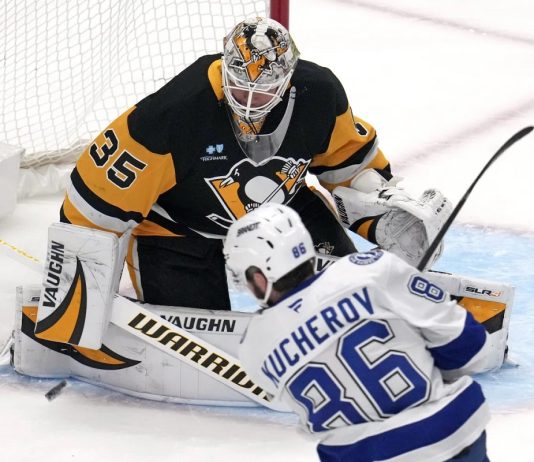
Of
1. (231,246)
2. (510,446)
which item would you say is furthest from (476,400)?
(510,446)

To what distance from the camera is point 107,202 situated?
2811 millimetres

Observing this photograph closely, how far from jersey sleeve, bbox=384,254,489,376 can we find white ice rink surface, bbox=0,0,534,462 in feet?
0.95

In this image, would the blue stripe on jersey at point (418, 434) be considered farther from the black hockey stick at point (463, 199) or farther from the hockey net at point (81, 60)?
the hockey net at point (81, 60)

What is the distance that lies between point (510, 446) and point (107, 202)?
976mm

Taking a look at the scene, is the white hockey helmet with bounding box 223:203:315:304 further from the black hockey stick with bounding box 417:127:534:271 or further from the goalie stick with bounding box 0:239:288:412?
the goalie stick with bounding box 0:239:288:412

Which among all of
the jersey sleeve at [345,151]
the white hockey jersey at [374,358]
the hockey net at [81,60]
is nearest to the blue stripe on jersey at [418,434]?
the white hockey jersey at [374,358]

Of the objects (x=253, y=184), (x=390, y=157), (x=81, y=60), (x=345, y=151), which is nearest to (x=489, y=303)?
(x=345, y=151)

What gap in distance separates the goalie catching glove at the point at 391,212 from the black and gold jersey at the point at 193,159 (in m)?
0.12

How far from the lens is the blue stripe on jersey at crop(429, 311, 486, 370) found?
2.04 metres

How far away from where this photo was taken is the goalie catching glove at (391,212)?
2.97 meters

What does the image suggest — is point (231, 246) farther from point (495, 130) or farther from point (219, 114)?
point (495, 130)

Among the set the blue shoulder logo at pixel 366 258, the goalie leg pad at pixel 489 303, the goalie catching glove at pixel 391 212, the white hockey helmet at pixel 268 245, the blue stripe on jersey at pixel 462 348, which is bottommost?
the goalie leg pad at pixel 489 303

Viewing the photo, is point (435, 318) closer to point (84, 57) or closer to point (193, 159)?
point (193, 159)

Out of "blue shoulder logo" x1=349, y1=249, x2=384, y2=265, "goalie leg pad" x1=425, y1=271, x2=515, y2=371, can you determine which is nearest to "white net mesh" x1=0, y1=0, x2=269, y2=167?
"goalie leg pad" x1=425, y1=271, x2=515, y2=371
